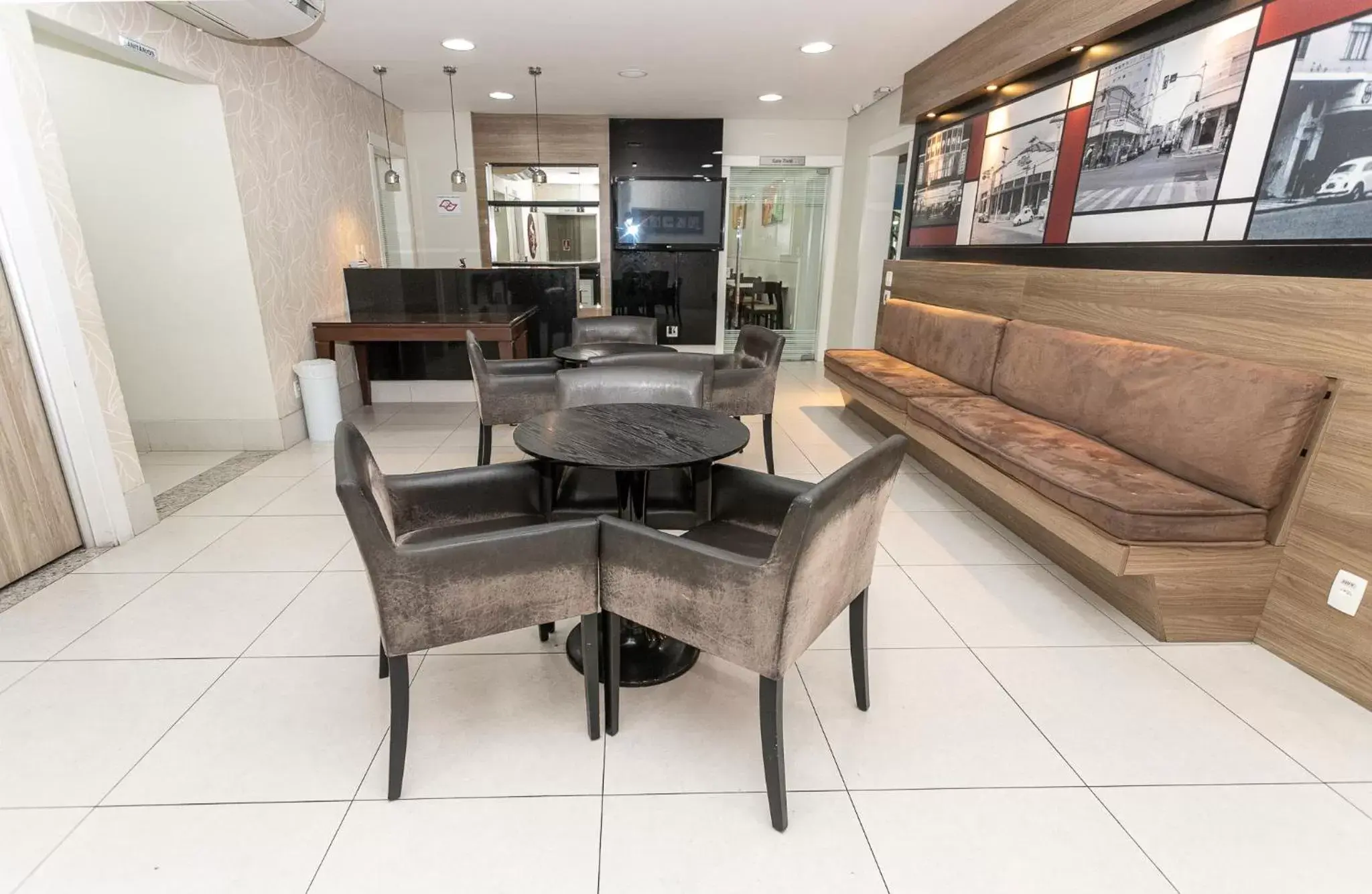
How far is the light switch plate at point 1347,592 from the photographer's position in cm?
195

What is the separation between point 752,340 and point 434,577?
2920 millimetres

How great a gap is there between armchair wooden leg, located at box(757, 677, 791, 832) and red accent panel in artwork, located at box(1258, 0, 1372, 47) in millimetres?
2796

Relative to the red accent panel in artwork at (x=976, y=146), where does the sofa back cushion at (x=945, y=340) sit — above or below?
below

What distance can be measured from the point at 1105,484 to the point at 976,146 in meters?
2.98

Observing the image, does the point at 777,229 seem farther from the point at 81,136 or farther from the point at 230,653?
the point at 230,653

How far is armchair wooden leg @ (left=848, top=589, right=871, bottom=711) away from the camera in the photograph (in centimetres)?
184

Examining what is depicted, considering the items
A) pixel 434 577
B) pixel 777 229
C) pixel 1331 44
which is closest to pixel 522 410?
pixel 434 577

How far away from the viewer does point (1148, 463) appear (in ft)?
8.58

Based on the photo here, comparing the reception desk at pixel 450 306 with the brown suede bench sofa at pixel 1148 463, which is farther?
the reception desk at pixel 450 306

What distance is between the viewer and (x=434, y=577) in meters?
1.48

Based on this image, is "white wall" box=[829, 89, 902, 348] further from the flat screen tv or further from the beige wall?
the beige wall

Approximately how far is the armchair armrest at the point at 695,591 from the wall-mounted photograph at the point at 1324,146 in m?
2.31

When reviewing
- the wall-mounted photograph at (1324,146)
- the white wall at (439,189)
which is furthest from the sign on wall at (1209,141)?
the white wall at (439,189)

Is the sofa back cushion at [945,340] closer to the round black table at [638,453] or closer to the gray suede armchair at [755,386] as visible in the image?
the gray suede armchair at [755,386]
